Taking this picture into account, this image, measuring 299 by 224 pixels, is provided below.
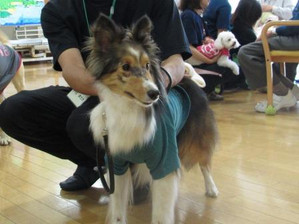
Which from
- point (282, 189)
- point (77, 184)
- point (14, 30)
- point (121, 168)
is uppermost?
point (121, 168)

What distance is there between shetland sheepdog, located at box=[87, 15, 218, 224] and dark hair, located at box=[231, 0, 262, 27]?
12.3ft

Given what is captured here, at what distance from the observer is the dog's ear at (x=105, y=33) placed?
1.40 m

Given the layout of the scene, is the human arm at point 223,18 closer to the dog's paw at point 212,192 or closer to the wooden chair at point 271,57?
the wooden chair at point 271,57

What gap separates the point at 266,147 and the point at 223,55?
1885 millimetres

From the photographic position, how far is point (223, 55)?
4516 mm

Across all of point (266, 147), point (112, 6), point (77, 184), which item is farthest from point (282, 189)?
point (112, 6)

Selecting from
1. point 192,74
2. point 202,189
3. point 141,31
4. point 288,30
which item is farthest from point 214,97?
point 141,31

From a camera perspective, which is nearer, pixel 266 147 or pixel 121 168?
pixel 121 168

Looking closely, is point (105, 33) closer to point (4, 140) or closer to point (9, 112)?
point (9, 112)

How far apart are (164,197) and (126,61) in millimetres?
591

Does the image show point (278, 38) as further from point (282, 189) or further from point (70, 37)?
point (70, 37)

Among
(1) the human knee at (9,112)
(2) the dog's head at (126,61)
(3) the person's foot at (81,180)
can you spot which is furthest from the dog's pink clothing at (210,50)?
(2) the dog's head at (126,61)

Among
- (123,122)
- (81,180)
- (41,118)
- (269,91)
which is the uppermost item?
(123,122)

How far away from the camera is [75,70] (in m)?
1.76
